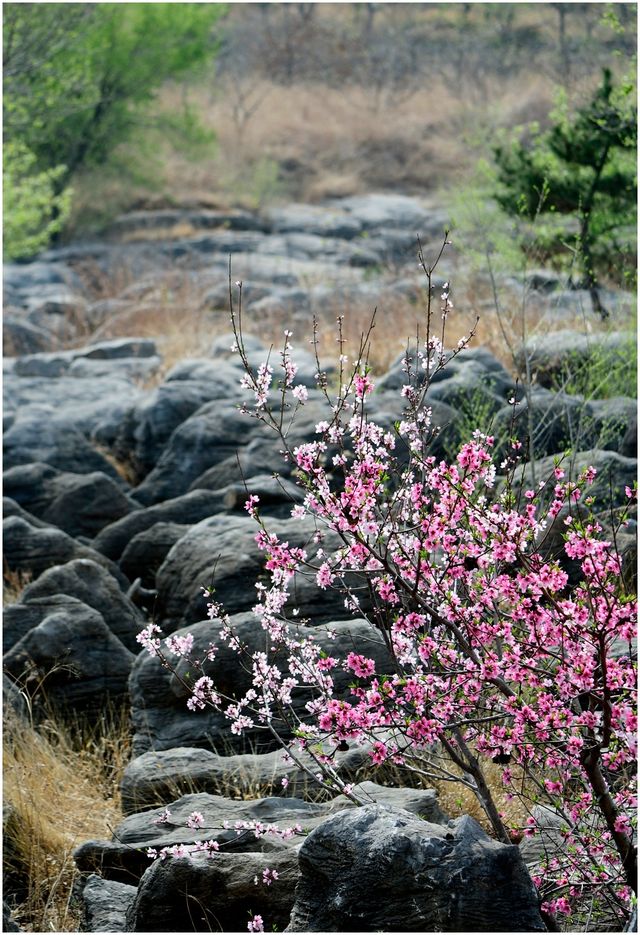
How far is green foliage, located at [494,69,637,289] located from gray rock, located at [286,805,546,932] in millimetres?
8514

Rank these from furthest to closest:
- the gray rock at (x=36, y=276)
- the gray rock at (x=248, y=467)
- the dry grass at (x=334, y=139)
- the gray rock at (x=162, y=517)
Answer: the dry grass at (x=334, y=139) < the gray rock at (x=36, y=276) < the gray rock at (x=248, y=467) < the gray rock at (x=162, y=517)

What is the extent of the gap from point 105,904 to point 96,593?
9.79ft

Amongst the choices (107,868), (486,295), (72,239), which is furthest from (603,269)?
(72,239)

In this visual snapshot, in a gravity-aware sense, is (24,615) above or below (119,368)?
above

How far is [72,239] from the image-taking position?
→ 24812 millimetres

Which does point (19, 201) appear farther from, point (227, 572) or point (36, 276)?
point (227, 572)

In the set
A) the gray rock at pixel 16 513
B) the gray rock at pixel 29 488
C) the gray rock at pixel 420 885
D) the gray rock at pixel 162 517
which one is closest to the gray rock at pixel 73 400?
the gray rock at pixel 29 488

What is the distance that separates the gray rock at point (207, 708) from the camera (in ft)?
16.8

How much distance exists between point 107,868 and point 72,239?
22.1 m

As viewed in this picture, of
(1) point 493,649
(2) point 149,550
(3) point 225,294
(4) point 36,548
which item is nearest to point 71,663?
(2) point 149,550

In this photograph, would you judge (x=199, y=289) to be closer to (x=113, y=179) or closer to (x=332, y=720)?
(x=113, y=179)

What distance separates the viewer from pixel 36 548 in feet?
25.7

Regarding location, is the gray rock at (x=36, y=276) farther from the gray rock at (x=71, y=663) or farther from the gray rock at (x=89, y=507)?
the gray rock at (x=71, y=663)

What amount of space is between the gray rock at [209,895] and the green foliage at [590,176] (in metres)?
8.26
